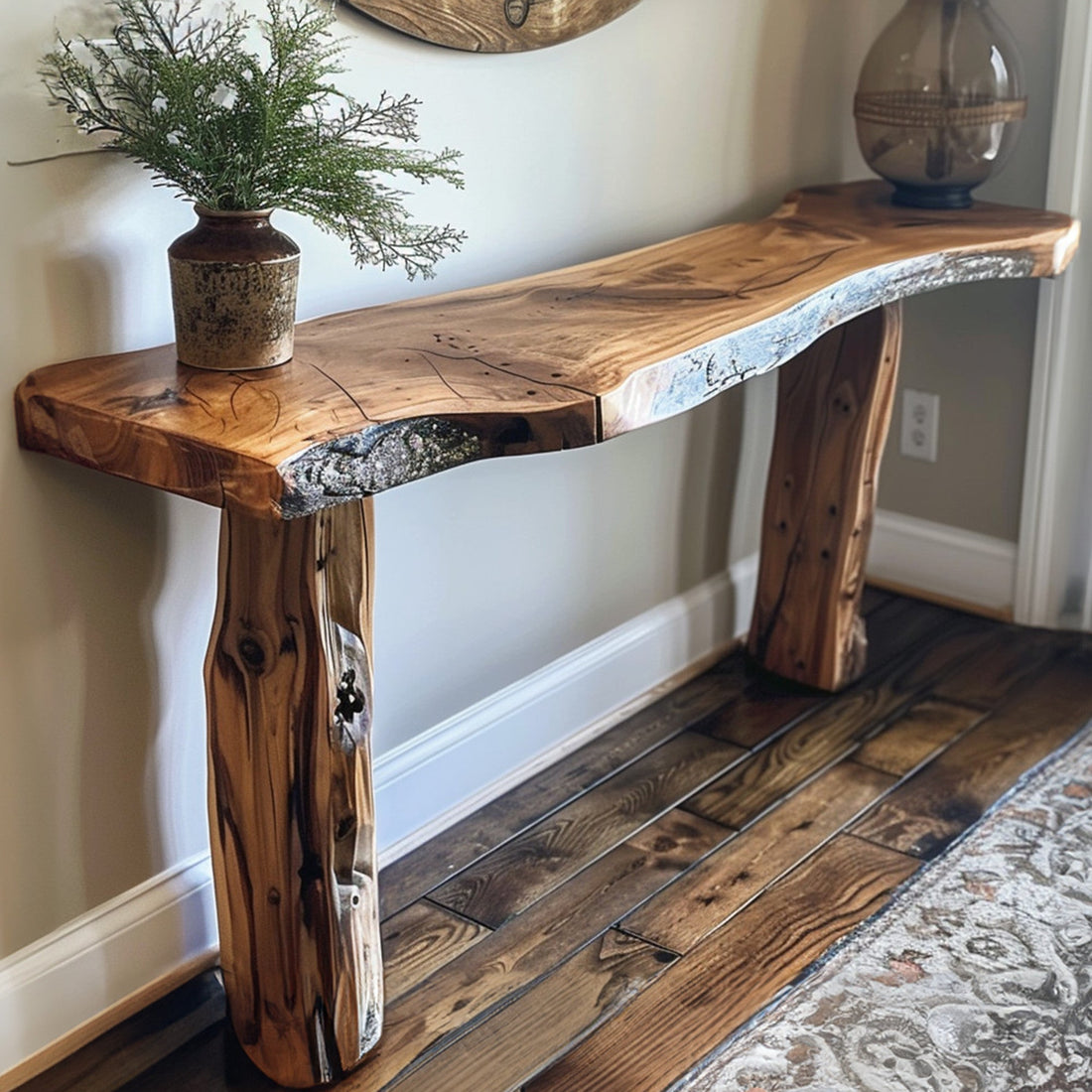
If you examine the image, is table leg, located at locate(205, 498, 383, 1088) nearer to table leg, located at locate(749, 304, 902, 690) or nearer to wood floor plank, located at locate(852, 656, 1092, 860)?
wood floor plank, located at locate(852, 656, 1092, 860)

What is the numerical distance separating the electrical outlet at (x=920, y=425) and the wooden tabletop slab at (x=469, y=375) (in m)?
0.79

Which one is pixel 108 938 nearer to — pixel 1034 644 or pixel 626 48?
pixel 626 48

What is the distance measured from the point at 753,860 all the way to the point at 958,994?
1.19 ft

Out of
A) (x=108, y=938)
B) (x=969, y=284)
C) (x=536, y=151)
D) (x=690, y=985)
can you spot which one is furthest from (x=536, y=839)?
(x=969, y=284)

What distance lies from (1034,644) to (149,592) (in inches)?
69.2

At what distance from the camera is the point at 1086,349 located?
8.58 ft

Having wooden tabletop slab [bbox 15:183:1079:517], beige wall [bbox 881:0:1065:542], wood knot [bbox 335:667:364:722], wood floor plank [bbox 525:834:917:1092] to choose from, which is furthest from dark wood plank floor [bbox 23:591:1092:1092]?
wooden tabletop slab [bbox 15:183:1079:517]

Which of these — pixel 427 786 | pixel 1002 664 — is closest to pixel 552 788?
pixel 427 786

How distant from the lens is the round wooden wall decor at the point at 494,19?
5.50 feet

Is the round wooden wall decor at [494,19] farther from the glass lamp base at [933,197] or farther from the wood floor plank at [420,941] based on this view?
the wood floor plank at [420,941]

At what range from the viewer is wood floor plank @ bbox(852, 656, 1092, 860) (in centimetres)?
Answer: 212

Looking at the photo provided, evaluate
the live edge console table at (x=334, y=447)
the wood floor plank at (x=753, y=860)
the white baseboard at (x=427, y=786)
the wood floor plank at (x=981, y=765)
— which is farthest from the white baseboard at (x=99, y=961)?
the wood floor plank at (x=981, y=765)

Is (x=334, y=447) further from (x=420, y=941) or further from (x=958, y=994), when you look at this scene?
(x=958, y=994)

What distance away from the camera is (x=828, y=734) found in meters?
2.39
